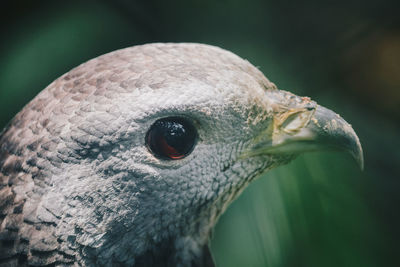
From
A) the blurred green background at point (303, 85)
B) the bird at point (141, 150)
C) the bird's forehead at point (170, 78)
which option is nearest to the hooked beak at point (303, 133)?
the bird at point (141, 150)

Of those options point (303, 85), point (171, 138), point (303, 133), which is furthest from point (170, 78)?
point (303, 85)

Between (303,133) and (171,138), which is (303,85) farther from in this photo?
(171,138)

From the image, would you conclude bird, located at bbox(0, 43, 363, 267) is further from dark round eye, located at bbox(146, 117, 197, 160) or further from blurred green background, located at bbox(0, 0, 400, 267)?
blurred green background, located at bbox(0, 0, 400, 267)

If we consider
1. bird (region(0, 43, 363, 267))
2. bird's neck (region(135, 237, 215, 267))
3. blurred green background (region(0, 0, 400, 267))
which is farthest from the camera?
blurred green background (region(0, 0, 400, 267))

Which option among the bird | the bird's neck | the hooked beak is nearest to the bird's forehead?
the bird

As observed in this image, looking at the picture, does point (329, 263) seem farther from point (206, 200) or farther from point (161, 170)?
point (161, 170)

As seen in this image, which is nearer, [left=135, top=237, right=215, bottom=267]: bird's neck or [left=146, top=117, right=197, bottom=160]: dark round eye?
[left=146, top=117, right=197, bottom=160]: dark round eye

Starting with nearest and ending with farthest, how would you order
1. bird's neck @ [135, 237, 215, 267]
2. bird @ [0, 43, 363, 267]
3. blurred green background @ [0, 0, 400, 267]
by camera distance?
bird @ [0, 43, 363, 267]
bird's neck @ [135, 237, 215, 267]
blurred green background @ [0, 0, 400, 267]

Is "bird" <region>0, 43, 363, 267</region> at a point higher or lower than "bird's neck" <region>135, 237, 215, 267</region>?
higher

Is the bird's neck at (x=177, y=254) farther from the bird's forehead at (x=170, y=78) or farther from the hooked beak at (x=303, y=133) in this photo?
the bird's forehead at (x=170, y=78)
